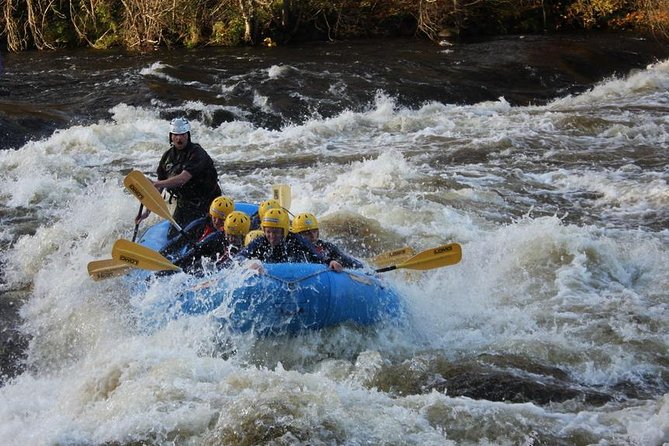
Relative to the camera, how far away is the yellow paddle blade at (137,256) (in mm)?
6176

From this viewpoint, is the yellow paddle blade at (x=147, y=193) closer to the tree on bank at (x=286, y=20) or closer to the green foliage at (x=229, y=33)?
the tree on bank at (x=286, y=20)

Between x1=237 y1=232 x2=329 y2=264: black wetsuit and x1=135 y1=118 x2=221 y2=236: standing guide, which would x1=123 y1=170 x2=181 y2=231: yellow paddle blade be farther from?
x1=237 y1=232 x2=329 y2=264: black wetsuit

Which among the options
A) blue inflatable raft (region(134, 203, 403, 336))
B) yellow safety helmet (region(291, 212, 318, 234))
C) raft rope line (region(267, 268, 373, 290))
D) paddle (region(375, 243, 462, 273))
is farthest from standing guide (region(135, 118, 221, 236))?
paddle (region(375, 243, 462, 273))

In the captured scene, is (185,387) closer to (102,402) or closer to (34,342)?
(102,402)

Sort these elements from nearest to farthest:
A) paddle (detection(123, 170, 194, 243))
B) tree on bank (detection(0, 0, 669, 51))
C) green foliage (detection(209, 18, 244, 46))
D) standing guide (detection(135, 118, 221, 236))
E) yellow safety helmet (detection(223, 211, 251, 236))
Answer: yellow safety helmet (detection(223, 211, 251, 236)), paddle (detection(123, 170, 194, 243)), standing guide (detection(135, 118, 221, 236)), tree on bank (detection(0, 0, 669, 51)), green foliage (detection(209, 18, 244, 46))

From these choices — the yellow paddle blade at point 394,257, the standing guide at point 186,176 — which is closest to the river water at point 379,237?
the yellow paddle blade at point 394,257

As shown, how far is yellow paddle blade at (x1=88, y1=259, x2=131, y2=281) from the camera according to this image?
21.1 ft

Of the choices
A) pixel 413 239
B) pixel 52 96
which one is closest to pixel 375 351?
pixel 413 239

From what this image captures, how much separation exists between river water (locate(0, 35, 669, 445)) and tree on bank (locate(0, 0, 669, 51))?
1.29 metres

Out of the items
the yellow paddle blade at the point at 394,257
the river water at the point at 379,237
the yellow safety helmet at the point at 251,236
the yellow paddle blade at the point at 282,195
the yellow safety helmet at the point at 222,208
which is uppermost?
the yellow safety helmet at the point at 222,208

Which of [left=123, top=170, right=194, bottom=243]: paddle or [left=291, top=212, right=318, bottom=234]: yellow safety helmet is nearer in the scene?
[left=291, top=212, right=318, bottom=234]: yellow safety helmet

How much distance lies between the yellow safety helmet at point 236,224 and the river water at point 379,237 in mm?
718

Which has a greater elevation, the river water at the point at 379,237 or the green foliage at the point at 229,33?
the green foliage at the point at 229,33

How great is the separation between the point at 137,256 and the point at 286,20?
13.5 metres
